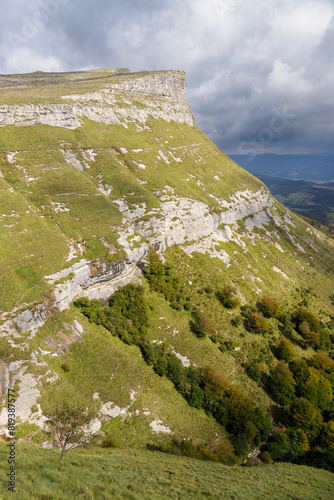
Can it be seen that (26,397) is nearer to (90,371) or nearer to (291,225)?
(90,371)

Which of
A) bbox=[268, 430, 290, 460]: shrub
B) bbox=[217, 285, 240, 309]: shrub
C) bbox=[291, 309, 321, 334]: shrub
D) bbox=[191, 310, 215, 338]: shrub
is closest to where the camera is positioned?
bbox=[268, 430, 290, 460]: shrub

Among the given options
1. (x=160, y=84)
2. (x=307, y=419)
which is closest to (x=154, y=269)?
(x=307, y=419)

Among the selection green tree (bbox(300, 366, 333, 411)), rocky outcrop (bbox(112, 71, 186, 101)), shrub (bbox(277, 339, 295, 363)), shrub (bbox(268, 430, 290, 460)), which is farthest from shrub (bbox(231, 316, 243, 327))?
rocky outcrop (bbox(112, 71, 186, 101))

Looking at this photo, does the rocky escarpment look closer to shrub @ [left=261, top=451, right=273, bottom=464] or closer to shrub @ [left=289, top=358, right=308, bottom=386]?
shrub @ [left=289, top=358, right=308, bottom=386]

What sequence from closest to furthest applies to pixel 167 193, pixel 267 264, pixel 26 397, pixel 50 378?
pixel 26 397 → pixel 50 378 → pixel 167 193 → pixel 267 264

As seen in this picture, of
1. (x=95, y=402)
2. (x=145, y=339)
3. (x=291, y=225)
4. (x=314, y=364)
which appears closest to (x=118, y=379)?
(x=95, y=402)
